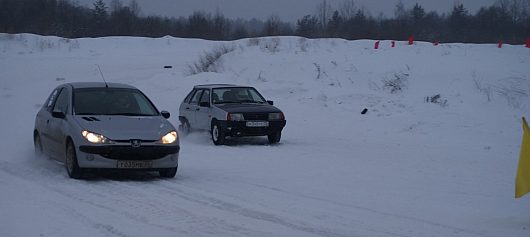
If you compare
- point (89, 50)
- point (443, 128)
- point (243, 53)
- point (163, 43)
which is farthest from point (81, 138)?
point (163, 43)

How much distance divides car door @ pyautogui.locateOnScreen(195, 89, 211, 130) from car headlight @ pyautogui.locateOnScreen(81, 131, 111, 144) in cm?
673

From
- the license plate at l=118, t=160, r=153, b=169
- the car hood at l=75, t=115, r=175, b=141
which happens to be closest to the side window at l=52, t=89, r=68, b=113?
the car hood at l=75, t=115, r=175, b=141

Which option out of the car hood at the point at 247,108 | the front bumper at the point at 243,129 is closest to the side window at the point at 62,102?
the front bumper at the point at 243,129

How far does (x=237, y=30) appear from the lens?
7931 centimetres

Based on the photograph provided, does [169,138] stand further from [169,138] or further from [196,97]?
[196,97]

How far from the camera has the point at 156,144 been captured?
31.8ft

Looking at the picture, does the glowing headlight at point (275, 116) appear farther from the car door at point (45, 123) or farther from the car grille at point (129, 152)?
the car grille at point (129, 152)

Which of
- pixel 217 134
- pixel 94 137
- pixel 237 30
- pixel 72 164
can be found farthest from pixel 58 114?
pixel 237 30

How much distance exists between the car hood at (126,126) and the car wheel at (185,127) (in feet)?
23.1

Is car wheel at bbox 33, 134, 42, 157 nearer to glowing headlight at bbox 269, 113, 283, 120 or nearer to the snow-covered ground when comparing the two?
the snow-covered ground

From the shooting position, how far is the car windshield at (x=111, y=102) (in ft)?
34.7

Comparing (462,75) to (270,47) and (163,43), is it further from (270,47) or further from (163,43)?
(163,43)

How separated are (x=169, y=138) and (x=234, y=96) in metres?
6.67

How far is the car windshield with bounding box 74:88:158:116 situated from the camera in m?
10.6
